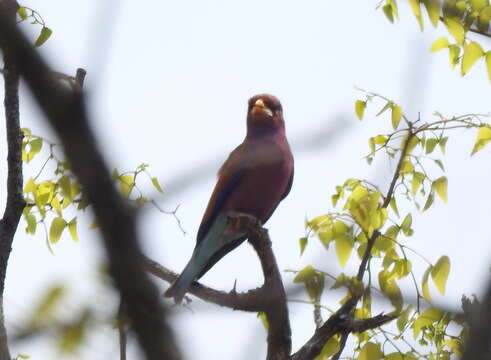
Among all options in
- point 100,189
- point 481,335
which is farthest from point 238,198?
point 100,189

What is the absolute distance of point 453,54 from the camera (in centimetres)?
350

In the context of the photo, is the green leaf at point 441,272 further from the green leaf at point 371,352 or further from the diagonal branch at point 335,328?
the green leaf at point 371,352

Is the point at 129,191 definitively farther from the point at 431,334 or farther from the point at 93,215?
the point at 93,215

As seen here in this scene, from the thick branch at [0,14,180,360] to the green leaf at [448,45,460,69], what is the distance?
9.58ft

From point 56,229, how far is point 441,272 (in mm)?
1948

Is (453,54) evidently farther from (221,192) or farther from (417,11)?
(221,192)

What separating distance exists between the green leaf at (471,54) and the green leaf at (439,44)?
5.8 inches

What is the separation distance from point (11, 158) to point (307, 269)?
63.6 inches

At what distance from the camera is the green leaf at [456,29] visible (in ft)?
10.7

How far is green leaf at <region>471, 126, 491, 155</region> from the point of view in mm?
3502

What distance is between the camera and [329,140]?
1258 mm

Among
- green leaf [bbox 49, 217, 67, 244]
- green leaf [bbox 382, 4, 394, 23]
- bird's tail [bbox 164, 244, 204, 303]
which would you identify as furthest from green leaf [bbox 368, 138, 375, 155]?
green leaf [bbox 49, 217, 67, 244]

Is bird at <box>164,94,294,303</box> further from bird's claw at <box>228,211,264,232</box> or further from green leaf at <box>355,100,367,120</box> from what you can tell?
green leaf at <box>355,100,367,120</box>

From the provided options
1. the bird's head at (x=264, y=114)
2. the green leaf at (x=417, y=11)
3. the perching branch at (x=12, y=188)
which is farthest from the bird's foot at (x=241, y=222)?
the green leaf at (x=417, y=11)
